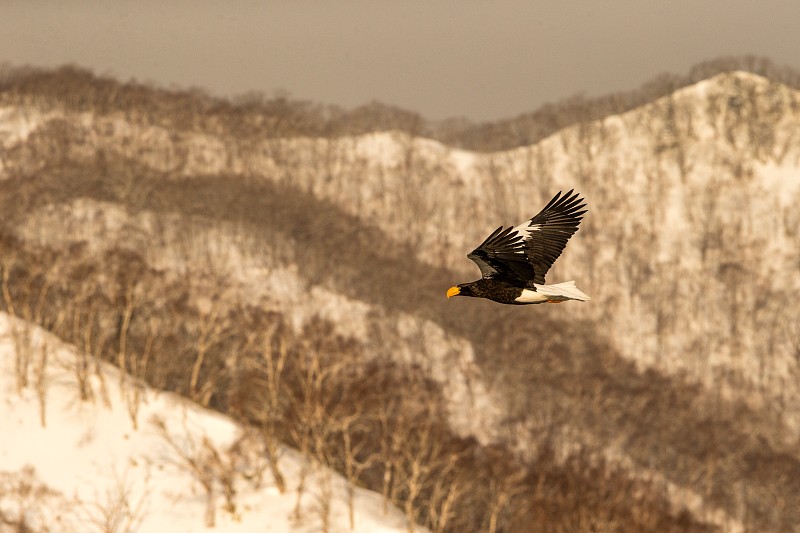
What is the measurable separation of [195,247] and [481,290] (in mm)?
114938

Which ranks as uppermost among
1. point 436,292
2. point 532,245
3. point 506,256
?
point 532,245

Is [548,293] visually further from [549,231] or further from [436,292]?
[436,292]

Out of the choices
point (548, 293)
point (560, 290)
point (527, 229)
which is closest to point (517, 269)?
point (548, 293)

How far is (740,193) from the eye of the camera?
176m

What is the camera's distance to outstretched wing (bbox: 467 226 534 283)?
19766mm

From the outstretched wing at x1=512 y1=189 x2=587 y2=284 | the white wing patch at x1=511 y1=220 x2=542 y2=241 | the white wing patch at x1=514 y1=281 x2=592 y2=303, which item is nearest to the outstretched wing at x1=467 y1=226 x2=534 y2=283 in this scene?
the white wing patch at x1=514 y1=281 x2=592 y2=303

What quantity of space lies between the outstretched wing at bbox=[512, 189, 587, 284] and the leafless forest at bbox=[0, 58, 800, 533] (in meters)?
40.1

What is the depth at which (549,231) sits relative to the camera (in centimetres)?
2162

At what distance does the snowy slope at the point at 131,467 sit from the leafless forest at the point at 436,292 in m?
1.49

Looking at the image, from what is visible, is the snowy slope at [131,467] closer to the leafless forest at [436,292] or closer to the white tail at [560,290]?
the leafless forest at [436,292]

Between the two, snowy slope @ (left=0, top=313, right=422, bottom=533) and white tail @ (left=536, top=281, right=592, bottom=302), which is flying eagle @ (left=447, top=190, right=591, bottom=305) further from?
snowy slope @ (left=0, top=313, right=422, bottom=533)

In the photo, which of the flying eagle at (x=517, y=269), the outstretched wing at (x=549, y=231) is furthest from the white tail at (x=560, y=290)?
the outstretched wing at (x=549, y=231)

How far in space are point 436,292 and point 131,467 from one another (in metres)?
81.1

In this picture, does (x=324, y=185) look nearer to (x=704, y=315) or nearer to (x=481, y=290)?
(x=704, y=315)
